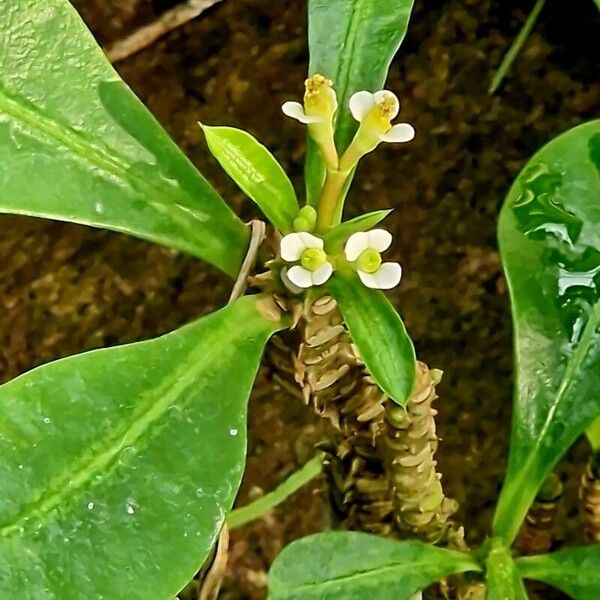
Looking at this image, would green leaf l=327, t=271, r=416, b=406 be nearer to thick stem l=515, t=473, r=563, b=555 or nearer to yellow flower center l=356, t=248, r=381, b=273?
yellow flower center l=356, t=248, r=381, b=273

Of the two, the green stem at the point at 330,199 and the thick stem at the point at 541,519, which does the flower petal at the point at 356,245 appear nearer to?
the green stem at the point at 330,199

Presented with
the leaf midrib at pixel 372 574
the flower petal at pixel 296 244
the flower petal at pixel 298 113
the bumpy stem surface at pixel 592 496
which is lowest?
the bumpy stem surface at pixel 592 496

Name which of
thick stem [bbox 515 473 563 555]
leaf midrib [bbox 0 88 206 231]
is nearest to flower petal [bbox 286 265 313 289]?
leaf midrib [bbox 0 88 206 231]

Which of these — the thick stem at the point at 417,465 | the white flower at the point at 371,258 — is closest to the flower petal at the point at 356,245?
the white flower at the point at 371,258

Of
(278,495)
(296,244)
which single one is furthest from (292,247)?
(278,495)

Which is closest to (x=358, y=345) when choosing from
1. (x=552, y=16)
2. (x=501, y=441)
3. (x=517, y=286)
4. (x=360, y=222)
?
(x=360, y=222)

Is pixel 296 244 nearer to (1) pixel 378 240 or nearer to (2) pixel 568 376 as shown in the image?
(1) pixel 378 240

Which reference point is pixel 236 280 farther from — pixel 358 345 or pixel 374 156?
pixel 374 156
